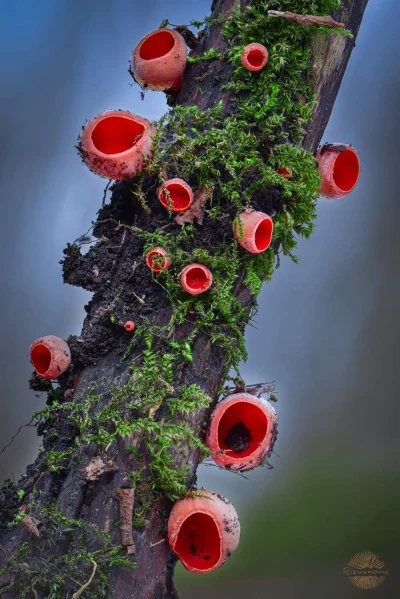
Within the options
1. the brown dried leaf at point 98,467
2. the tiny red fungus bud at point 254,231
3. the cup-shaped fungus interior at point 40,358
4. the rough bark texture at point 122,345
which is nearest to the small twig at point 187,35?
the rough bark texture at point 122,345

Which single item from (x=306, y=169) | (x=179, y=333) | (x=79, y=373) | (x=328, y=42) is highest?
(x=328, y=42)

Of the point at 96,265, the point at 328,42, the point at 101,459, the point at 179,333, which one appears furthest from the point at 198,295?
the point at 328,42

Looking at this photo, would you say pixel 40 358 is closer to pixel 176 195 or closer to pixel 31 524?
pixel 31 524

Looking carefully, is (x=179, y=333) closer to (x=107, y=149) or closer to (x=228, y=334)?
(x=228, y=334)

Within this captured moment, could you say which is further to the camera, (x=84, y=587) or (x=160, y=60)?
(x=160, y=60)

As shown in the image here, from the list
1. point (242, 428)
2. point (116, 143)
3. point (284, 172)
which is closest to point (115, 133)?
point (116, 143)
